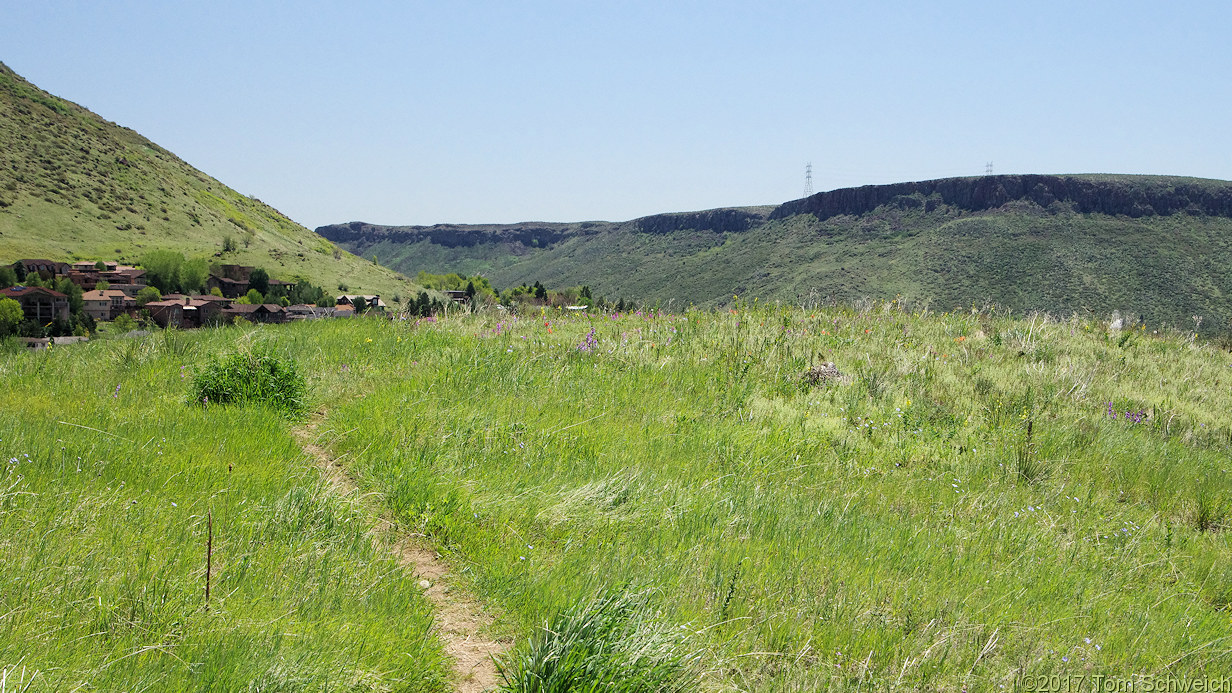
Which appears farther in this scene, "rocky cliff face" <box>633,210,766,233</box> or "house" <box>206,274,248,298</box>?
"rocky cliff face" <box>633,210,766,233</box>

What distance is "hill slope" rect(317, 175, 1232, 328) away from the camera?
2373 inches

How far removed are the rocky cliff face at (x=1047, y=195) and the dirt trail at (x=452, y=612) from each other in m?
96.3

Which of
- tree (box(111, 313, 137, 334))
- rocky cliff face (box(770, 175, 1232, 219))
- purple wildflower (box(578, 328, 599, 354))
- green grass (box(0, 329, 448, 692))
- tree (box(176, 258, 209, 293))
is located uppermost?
rocky cliff face (box(770, 175, 1232, 219))

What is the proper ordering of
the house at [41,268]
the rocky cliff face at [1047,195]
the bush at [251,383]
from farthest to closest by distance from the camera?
the rocky cliff face at [1047,195] → the house at [41,268] → the bush at [251,383]

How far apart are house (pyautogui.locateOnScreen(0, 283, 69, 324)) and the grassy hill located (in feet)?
83.8

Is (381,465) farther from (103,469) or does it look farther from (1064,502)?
(1064,502)

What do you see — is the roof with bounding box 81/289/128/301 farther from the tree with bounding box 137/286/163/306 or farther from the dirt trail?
the dirt trail

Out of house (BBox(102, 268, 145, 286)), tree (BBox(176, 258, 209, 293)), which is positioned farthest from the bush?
house (BBox(102, 268, 145, 286))

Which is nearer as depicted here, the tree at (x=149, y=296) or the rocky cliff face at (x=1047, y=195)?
the tree at (x=149, y=296)

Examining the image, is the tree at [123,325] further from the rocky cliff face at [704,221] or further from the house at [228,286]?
the rocky cliff face at [704,221]

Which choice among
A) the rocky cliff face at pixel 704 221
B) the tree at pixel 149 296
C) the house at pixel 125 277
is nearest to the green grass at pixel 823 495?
the tree at pixel 149 296

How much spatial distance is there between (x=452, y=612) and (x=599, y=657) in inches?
35.0

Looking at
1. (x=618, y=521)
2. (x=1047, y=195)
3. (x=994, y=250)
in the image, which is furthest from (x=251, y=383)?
(x=1047, y=195)

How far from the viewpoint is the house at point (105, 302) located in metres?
62.3
